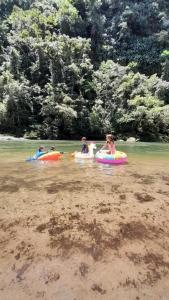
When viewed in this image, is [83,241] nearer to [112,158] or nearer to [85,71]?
[112,158]

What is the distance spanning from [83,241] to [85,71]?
4128 cm

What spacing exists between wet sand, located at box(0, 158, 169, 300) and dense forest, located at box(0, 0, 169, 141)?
2975 cm

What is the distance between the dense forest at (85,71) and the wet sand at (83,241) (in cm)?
2975

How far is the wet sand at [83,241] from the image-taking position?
3.24 m

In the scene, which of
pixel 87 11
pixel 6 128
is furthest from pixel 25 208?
pixel 87 11

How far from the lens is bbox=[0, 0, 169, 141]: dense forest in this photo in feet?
124

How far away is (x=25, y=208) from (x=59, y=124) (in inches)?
1257

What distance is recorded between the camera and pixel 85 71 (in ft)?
143

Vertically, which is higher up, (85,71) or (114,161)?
(85,71)

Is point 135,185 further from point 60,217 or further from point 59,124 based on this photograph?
point 59,124

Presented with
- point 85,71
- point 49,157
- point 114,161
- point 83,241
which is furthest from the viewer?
point 85,71

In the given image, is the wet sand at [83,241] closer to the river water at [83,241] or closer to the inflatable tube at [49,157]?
the river water at [83,241]

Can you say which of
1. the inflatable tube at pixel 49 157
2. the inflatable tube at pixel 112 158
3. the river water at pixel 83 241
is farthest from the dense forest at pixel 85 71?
the river water at pixel 83 241

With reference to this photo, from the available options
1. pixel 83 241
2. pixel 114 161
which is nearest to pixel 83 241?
pixel 83 241
